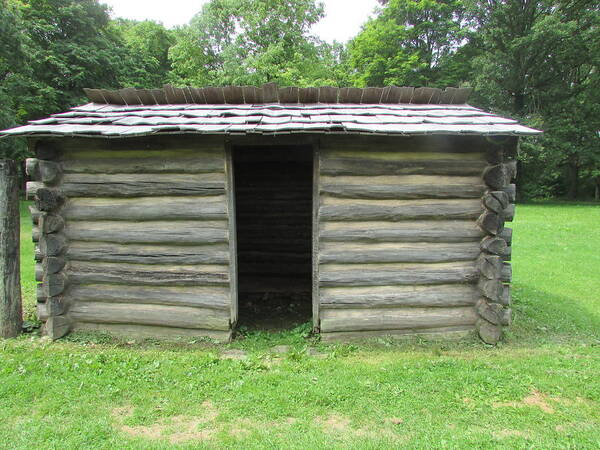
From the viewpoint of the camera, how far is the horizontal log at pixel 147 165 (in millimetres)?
4820

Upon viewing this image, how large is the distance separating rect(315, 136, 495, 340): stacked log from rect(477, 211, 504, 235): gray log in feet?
0.45

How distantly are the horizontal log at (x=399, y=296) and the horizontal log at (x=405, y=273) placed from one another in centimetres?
9

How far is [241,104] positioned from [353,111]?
183 cm

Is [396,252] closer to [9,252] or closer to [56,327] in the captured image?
[56,327]

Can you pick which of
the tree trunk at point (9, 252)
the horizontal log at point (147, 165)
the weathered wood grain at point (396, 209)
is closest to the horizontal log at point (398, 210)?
the weathered wood grain at point (396, 209)

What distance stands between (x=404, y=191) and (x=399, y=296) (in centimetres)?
142

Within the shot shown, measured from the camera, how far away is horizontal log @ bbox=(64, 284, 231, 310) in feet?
16.1

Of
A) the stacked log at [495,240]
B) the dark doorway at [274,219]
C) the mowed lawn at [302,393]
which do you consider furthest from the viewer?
the dark doorway at [274,219]

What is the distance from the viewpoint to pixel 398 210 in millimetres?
4867

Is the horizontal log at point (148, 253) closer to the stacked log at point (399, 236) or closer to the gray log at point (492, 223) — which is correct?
the stacked log at point (399, 236)

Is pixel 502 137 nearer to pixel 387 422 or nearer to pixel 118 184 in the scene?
pixel 387 422

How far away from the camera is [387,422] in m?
3.24

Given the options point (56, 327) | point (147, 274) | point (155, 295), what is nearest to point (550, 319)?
point (155, 295)

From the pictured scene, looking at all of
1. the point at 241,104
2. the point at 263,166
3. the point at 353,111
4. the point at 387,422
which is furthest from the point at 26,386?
the point at 263,166
